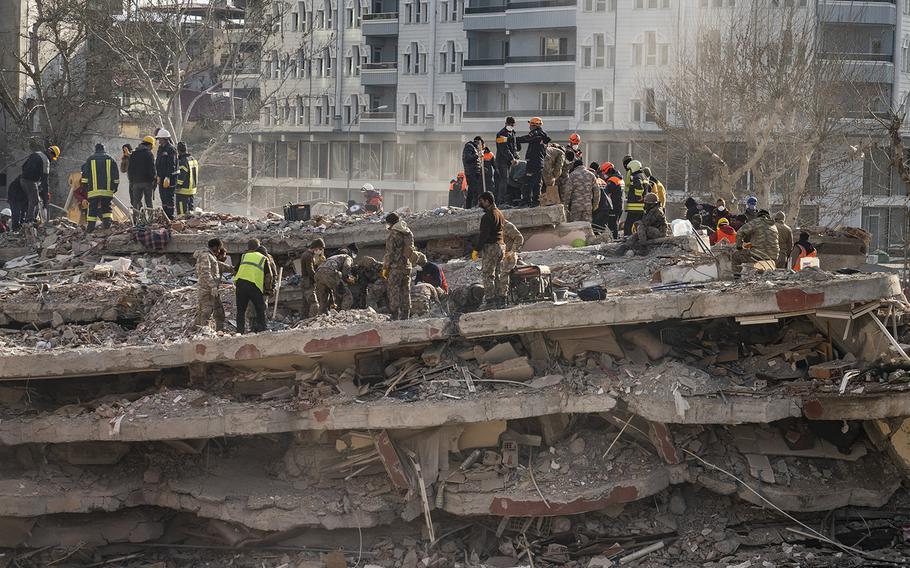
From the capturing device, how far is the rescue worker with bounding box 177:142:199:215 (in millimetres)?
22000

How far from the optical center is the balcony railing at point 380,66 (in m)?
51.2

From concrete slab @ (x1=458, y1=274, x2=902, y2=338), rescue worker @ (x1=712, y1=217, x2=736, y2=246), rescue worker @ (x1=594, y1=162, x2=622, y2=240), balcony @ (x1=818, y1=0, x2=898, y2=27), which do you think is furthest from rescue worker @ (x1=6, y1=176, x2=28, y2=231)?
balcony @ (x1=818, y1=0, x2=898, y2=27)

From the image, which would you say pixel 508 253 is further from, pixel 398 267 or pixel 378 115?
pixel 378 115

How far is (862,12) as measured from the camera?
129 ft

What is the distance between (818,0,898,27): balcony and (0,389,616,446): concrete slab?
2654 cm

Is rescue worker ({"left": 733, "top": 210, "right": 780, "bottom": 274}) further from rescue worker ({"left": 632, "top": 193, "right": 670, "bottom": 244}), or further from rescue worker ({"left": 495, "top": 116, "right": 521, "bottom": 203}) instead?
rescue worker ({"left": 495, "top": 116, "right": 521, "bottom": 203})

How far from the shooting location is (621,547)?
12.8 meters

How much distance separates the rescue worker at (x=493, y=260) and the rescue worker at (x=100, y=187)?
31.2ft

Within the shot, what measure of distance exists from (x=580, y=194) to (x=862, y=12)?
79.3 ft

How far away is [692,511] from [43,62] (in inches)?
1105

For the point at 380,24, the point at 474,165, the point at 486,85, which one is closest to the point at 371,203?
the point at 474,165

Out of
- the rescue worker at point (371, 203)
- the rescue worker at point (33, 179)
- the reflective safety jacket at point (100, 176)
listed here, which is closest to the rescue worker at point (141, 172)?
the reflective safety jacket at point (100, 176)

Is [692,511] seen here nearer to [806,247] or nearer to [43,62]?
[806,247]

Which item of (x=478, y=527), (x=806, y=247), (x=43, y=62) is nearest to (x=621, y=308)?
(x=478, y=527)
